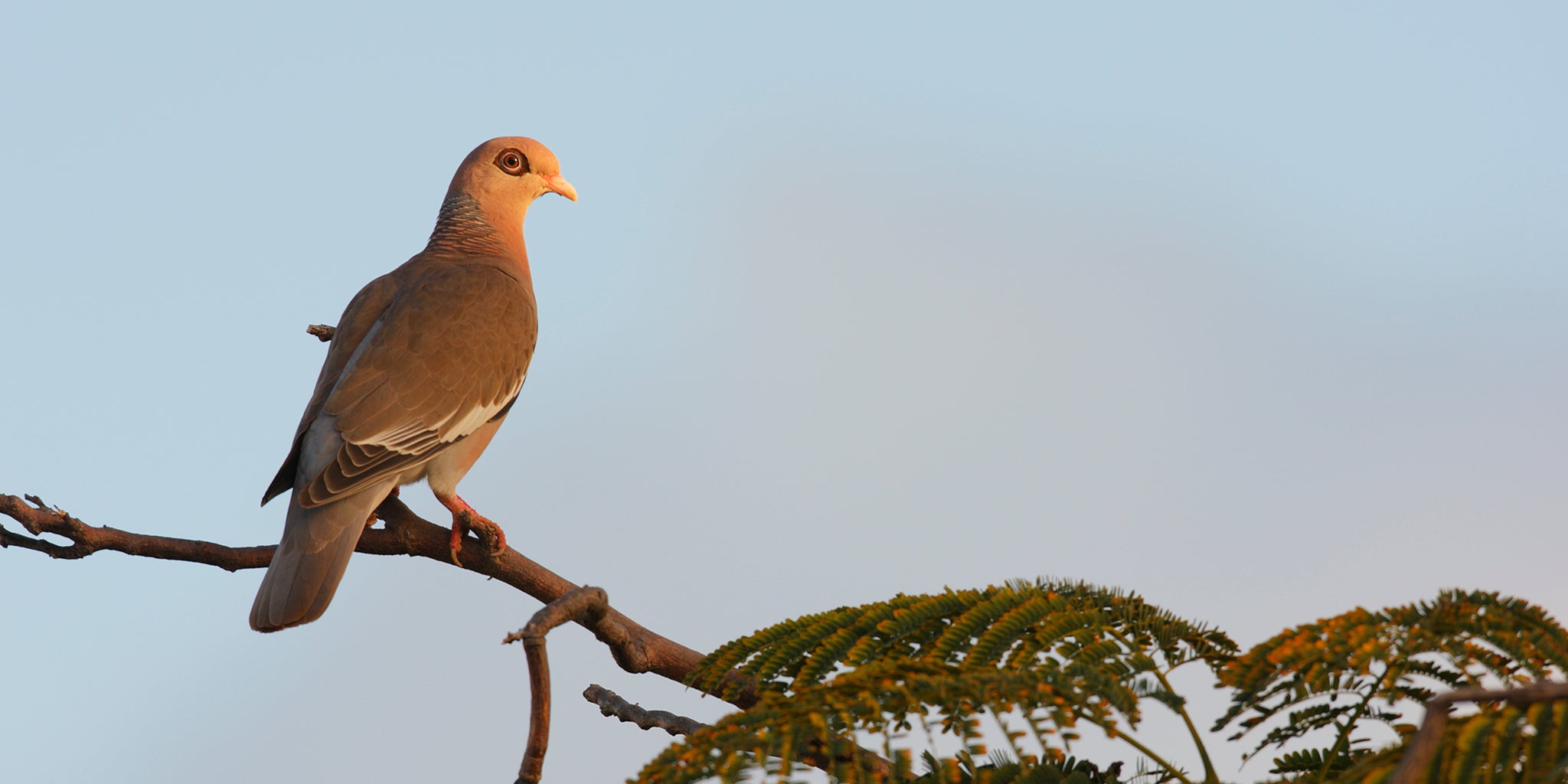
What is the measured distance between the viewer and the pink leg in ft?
12.8

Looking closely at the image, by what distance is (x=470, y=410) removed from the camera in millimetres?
5031

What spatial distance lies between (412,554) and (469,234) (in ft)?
7.36

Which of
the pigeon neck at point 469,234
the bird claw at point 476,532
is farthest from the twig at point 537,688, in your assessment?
the pigeon neck at point 469,234

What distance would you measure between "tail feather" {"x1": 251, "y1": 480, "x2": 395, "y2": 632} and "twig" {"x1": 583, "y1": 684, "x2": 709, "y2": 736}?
52.5 inches

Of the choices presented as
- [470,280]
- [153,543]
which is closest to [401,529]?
[153,543]

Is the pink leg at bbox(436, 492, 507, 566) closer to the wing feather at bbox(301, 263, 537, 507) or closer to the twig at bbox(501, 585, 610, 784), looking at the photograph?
the wing feather at bbox(301, 263, 537, 507)

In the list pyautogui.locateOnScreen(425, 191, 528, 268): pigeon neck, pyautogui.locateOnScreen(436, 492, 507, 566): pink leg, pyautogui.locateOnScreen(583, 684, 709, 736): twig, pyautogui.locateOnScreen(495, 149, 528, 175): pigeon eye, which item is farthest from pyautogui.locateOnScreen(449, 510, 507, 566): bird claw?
pyautogui.locateOnScreen(495, 149, 528, 175): pigeon eye

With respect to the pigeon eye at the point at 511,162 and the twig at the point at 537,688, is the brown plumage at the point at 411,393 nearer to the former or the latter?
the pigeon eye at the point at 511,162

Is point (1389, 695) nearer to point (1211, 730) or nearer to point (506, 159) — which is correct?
point (1211, 730)

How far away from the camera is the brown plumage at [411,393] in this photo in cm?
414

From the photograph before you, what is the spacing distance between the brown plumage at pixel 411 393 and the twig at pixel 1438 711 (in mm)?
3015

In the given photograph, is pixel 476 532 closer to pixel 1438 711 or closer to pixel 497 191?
pixel 497 191

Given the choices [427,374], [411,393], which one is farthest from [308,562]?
[427,374]

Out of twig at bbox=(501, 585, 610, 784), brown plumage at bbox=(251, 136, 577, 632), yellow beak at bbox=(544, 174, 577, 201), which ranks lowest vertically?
twig at bbox=(501, 585, 610, 784)
